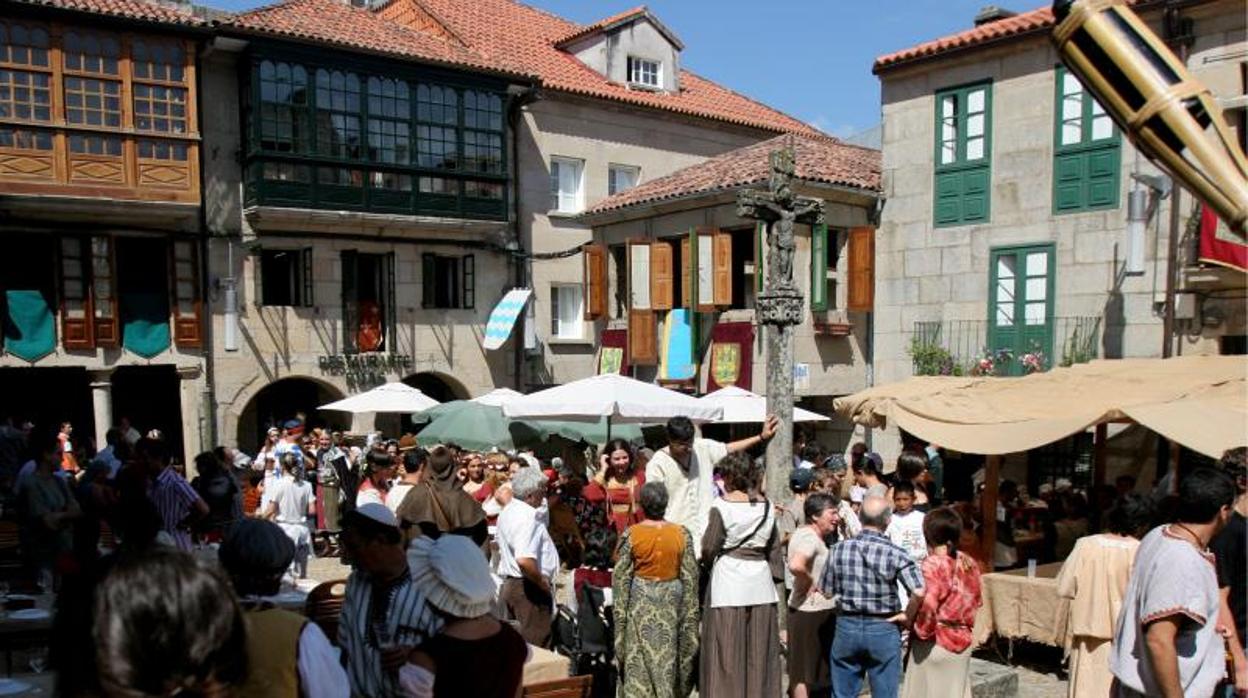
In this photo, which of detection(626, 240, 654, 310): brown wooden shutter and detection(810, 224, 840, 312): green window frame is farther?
detection(626, 240, 654, 310): brown wooden shutter

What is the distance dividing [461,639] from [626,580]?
8.23 ft

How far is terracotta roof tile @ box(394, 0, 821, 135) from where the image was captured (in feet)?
76.8

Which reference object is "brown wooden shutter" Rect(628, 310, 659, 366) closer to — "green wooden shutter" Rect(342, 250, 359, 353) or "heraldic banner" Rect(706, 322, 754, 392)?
"heraldic banner" Rect(706, 322, 754, 392)

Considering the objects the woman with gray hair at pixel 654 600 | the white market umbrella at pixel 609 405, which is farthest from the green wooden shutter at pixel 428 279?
the woman with gray hair at pixel 654 600

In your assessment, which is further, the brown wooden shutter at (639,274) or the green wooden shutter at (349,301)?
the green wooden shutter at (349,301)

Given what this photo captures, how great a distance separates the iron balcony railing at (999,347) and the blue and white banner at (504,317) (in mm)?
9502

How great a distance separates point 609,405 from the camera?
10602 mm

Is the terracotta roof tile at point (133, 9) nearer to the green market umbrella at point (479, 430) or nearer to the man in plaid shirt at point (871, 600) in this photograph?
the green market umbrella at point (479, 430)

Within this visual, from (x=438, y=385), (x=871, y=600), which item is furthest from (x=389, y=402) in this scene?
(x=871, y=600)

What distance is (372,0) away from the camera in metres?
27.7

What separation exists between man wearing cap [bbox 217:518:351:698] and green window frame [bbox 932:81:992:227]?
49.5 ft

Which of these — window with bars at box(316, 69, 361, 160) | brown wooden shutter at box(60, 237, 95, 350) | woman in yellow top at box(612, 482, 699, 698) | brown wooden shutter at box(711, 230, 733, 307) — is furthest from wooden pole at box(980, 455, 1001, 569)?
brown wooden shutter at box(60, 237, 95, 350)

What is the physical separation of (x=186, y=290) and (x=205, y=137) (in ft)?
10.5

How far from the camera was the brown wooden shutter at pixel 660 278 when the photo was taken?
1981cm
